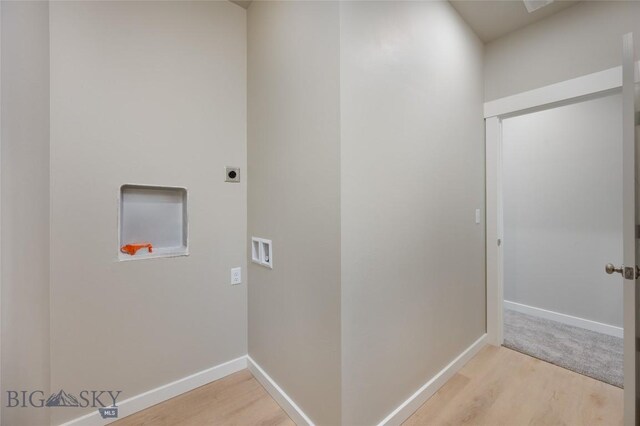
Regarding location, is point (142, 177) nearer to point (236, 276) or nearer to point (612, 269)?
point (236, 276)

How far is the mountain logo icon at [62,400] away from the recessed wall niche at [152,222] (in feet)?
2.42

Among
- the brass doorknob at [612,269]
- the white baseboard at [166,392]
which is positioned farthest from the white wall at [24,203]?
the brass doorknob at [612,269]

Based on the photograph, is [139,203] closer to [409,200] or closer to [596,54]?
[409,200]

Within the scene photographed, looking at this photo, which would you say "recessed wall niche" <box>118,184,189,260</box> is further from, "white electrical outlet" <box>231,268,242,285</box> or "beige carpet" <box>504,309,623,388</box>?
"beige carpet" <box>504,309,623,388</box>

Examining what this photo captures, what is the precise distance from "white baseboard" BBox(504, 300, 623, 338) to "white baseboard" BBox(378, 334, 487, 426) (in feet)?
4.25

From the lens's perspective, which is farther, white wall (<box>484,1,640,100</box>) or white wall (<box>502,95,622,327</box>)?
white wall (<box>502,95,622,327</box>)

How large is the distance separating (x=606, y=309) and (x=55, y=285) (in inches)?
170

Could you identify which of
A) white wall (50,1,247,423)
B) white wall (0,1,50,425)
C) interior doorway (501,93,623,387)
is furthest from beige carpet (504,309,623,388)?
white wall (0,1,50,425)

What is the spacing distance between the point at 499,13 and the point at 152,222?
2.95 m

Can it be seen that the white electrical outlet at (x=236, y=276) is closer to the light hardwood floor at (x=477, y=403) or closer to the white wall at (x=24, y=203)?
the light hardwood floor at (x=477, y=403)

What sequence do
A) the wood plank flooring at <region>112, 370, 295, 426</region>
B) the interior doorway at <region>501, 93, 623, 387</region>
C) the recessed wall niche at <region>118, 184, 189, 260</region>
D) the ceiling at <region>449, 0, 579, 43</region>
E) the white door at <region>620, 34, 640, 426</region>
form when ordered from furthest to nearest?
the interior doorway at <region>501, 93, 623, 387</region>, the ceiling at <region>449, 0, 579, 43</region>, the recessed wall niche at <region>118, 184, 189, 260</region>, the wood plank flooring at <region>112, 370, 295, 426</region>, the white door at <region>620, 34, 640, 426</region>

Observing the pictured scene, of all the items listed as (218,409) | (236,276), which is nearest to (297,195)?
(236,276)

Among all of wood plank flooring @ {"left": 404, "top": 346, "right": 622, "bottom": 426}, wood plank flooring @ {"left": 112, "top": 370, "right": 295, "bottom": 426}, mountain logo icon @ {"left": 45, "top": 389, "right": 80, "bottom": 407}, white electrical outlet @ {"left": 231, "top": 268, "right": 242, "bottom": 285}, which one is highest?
white electrical outlet @ {"left": 231, "top": 268, "right": 242, "bottom": 285}

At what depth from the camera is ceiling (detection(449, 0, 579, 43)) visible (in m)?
1.94
